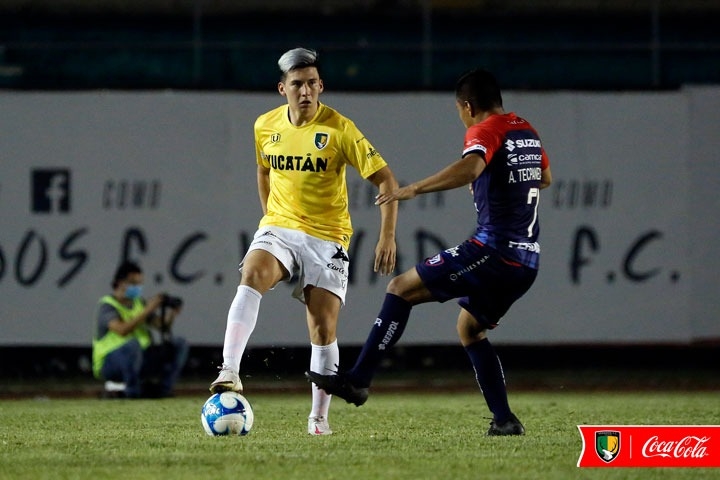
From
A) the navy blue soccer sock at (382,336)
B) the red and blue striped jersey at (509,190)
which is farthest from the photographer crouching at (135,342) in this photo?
the red and blue striped jersey at (509,190)

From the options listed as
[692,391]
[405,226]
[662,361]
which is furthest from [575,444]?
[662,361]

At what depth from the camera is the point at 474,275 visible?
6766mm

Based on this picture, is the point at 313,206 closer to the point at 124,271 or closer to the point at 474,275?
the point at 474,275

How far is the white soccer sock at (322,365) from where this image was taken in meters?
7.22

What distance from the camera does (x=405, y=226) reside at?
46.5ft

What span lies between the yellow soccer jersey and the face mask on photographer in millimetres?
5837

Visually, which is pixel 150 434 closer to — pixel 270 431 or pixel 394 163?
pixel 270 431

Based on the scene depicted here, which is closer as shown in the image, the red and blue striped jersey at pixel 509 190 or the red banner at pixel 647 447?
the red banner at pixel 647 447

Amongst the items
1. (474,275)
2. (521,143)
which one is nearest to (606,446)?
(474,275)

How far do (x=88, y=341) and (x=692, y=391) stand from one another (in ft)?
21.0

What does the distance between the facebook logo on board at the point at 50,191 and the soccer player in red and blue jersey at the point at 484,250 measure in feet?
25.8

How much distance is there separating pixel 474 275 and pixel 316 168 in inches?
44.8

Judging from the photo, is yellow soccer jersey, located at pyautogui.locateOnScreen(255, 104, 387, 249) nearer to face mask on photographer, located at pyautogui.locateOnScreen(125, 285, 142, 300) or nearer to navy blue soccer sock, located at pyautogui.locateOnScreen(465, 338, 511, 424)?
navy blue soccer sock, located at pyautogui.locateOnScreen(465, 338, 511, 424)

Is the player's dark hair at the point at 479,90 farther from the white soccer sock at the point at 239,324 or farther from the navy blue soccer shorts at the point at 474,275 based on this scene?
the white soccer sock at the point at 239,324
